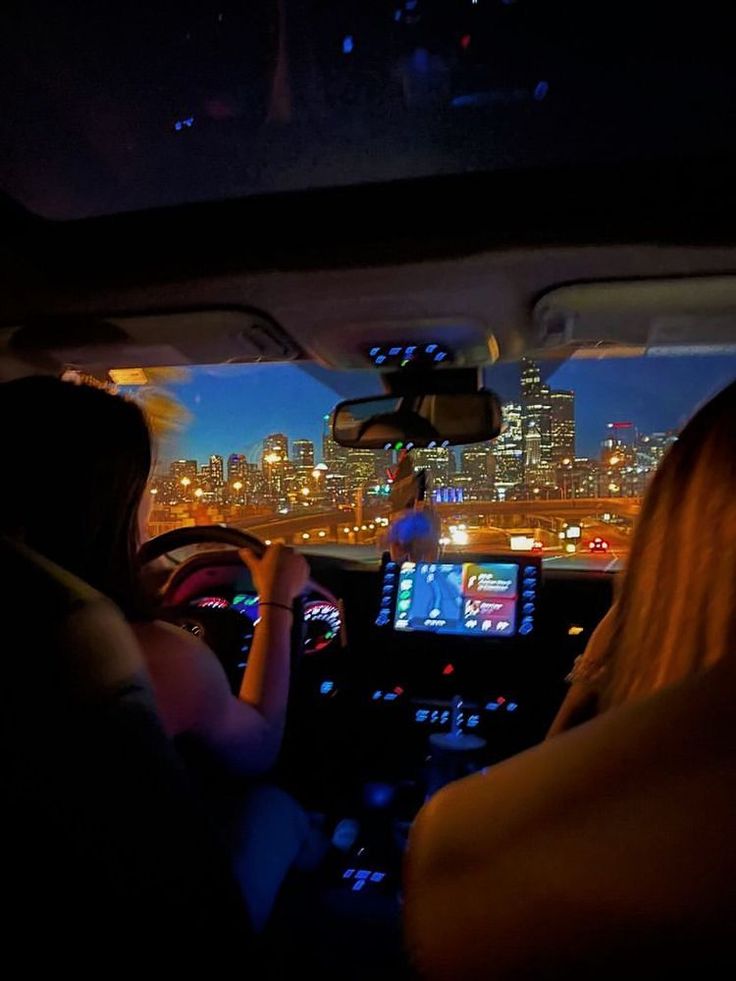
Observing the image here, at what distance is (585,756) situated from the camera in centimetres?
96

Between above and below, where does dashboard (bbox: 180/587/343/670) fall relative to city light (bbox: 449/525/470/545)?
below

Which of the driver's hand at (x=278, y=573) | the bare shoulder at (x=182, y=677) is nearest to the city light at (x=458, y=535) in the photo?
the driver's hand at (x=278, y=573)

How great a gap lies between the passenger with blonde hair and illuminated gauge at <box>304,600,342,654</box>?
2.21 meters

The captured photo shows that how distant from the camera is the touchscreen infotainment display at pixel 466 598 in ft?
12.8

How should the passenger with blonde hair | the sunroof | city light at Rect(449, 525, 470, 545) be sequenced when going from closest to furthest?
the passenger with blonde hair < the sunroof < city light at Rect(449, 525, 470, 545)

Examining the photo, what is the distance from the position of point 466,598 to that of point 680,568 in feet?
8.08

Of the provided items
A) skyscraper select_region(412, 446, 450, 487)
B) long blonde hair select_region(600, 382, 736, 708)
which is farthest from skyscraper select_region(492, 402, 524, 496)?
long blonde hair select_region(600, 382, 736, 708)

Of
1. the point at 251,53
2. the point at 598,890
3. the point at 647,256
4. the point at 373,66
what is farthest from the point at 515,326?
the point at 598,890

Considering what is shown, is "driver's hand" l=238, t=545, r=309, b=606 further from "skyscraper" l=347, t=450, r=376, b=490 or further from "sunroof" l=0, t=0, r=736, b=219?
"sunroof" l=0, t=0, r=736, b=219

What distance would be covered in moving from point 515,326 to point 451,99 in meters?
0.96

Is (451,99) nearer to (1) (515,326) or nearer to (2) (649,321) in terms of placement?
(1) (515,326)

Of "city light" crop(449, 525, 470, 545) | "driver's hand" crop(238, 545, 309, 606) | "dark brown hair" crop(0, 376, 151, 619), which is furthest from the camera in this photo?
"city light" crop(449, 525, 470, 545)

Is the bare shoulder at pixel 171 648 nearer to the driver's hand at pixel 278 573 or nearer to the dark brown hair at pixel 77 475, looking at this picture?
the dark brown hair at pixel 77 475

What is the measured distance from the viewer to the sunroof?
299cm
